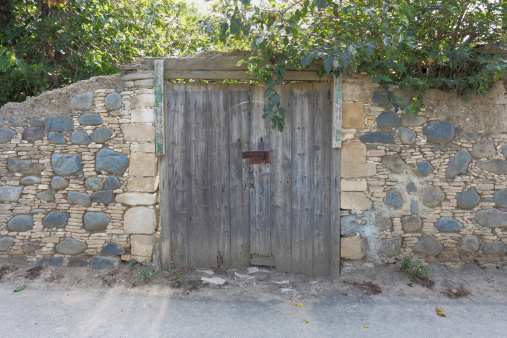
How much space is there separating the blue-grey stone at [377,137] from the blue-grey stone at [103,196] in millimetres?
2460

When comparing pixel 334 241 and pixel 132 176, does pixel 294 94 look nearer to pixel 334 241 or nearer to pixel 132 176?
pixel 334 241

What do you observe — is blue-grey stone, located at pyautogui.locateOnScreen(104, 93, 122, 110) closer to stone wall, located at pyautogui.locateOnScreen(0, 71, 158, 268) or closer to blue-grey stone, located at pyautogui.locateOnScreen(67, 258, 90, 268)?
stone wall, located at pyautogui.locateOnScreen(0, 71, 158, 268)

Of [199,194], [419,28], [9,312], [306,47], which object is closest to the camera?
[9,312]

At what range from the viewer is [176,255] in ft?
11.6

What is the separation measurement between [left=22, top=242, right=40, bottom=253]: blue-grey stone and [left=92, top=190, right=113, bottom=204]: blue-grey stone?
0.76 m

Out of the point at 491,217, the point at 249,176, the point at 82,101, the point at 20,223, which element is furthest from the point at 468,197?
the point at 20,223

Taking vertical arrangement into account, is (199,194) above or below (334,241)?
above

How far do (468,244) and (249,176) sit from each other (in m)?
2.20

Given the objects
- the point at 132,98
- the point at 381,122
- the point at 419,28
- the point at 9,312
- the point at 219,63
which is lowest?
the point at 9,312

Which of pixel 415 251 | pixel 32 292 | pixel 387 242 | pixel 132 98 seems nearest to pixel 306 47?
pixel 132 98

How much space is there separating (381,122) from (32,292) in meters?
3.52

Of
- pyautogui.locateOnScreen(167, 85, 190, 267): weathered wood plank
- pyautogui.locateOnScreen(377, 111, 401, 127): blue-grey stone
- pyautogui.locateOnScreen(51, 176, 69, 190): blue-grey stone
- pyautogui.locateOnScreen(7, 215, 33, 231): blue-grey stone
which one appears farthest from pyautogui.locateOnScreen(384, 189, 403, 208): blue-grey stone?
pyautogui.locateOnScreen(7, 215, 33, 231): blue-grey stone

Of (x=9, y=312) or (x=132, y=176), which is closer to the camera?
(x=9, y=312)

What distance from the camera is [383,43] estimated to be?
9.63ft
